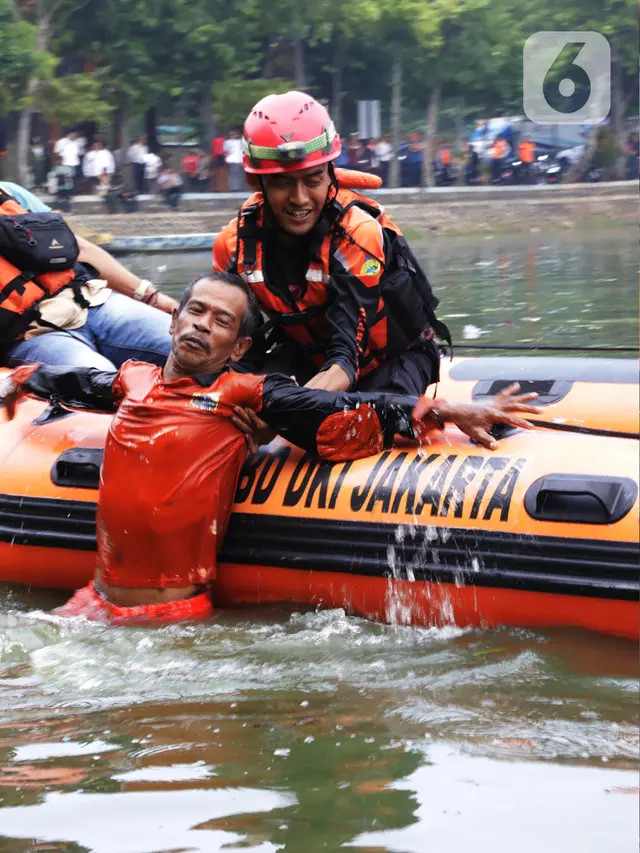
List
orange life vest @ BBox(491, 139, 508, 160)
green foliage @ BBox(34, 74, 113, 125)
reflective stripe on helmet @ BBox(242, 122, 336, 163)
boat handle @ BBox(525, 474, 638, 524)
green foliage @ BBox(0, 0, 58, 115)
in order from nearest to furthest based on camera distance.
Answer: boat handle @ BBox(525, 474, 638, 524), reflective stripe on helmet @ BBox(242, 122, 336, 163), green foliage @ BBox(0, 0, 58, 115), green foliage @ BBox(34, 74, 113, 125), orange life vest @ BBox(491, 139, 508, 160)

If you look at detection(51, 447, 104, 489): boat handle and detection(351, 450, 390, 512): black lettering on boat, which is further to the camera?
detection(51, 447, 104, 489): boat handle

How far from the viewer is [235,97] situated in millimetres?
24234

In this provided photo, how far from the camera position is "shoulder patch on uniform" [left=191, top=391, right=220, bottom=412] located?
13.0 ft

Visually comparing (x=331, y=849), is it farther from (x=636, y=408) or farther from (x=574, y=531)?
(x=636, y=408)

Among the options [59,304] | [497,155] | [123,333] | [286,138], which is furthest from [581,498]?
[497,155]

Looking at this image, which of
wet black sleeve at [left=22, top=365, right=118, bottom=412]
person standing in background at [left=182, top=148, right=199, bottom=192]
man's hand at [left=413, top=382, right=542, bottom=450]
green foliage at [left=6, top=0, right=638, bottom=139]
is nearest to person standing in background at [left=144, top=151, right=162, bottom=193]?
person standing in background at [left=182, top=148, right=199, bottom=192]

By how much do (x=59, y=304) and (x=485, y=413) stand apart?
2.00 metres

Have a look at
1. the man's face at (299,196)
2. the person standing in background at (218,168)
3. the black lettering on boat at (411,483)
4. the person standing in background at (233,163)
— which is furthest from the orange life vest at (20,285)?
the person standing in background at (218,168)

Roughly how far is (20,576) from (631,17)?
22.7 metres

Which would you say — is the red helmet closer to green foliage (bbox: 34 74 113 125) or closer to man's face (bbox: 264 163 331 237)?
man's face (bbox: 264 163 331 237)

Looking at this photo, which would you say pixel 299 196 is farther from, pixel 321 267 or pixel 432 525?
pixel 432 525

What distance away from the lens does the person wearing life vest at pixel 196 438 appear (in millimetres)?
3932

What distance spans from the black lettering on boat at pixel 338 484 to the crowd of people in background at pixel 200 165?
1937cm

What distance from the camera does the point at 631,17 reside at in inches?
962
